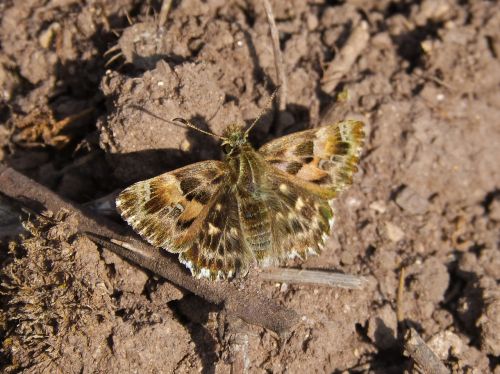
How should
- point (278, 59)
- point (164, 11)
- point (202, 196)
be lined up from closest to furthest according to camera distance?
point (202, 196) → point (278, 59) → point (164, 11)

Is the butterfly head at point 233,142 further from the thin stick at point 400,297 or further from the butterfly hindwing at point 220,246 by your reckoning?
the thin stick at point 400,297

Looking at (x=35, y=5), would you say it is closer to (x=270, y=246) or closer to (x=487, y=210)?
(x=270, y=246)

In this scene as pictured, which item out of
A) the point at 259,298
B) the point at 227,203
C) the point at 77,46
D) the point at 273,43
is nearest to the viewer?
the point at 259,298

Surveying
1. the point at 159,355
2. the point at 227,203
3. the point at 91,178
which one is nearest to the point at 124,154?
the point at 91,178

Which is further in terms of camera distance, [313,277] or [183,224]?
[313,277]

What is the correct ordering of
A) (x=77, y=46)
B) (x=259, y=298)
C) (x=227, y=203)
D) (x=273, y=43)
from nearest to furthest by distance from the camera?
(x=259, y=298) → (x=227, y=203) → (x=273, y=43) → (x=77, y=46)

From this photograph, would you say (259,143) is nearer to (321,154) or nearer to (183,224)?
(321,154)

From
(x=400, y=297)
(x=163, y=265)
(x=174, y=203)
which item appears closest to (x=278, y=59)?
(x=174, y=203)

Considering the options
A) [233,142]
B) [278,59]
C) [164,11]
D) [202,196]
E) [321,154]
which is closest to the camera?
[202,196]
